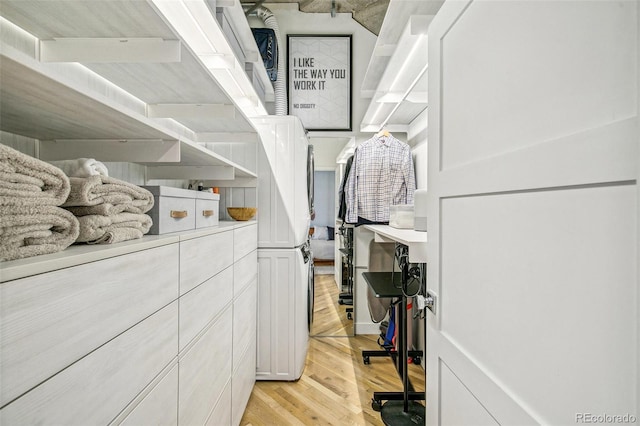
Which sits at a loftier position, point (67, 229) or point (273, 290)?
point (67, 229)

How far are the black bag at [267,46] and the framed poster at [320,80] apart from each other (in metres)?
0.35

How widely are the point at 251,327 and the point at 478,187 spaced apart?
1817 mm

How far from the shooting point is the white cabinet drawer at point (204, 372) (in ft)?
3.71

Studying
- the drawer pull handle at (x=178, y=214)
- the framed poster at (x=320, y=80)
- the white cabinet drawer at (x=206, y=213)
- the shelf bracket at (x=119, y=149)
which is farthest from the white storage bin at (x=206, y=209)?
the framed poster at (x=320, y=80)

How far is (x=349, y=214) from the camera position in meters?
3.02

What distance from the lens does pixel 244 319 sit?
201 centimetres

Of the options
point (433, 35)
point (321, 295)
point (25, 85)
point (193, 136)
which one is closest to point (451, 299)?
point (433, 35)

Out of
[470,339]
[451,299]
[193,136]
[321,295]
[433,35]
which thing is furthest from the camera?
[321,295]

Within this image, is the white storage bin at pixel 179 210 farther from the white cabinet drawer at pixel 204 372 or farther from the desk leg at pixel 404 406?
the desk leg at pixel 404 406

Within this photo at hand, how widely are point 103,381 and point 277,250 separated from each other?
174 centimetres

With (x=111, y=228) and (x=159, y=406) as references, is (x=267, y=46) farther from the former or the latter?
(x=159, y=406)

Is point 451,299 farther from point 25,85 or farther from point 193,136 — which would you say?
point 193,136

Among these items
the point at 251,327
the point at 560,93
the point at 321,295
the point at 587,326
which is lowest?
the point at 321,295

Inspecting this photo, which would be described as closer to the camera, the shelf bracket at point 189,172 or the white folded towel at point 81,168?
the white folded towel at point 81,168
